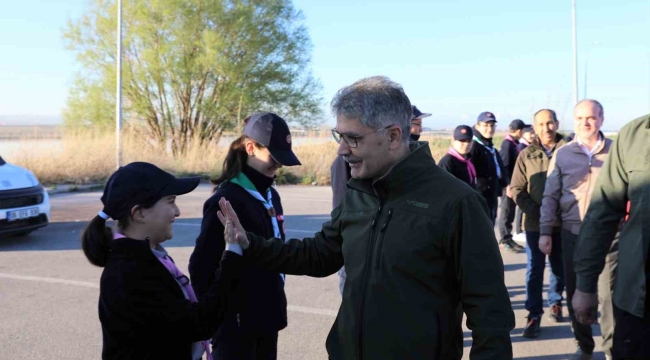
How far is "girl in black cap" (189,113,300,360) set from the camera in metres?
3.19

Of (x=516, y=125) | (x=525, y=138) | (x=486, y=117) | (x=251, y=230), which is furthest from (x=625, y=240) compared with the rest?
(x=516, y=125)

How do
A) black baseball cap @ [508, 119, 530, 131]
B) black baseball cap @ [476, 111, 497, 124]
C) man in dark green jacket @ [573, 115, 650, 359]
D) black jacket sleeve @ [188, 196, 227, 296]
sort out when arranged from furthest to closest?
black baseball cap @ [508, 119, 530, 131]
black baseball cap @ [476, 111, 497, 124]
black jacket sleeve @ [188, 196, 227, 296]
man in dark green jacket @ [573, 115, 650, 359]

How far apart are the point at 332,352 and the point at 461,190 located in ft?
2.60

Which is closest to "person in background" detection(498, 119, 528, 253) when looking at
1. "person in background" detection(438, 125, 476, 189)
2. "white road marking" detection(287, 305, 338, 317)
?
"person in background" detection(438, 125, 476, 189)

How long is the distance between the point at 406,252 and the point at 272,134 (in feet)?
4.76

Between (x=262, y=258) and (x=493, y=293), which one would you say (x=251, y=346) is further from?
(x=493, y=293)

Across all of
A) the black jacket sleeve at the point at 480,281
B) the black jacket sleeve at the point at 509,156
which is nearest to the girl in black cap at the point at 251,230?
the black jacket sleeve at the point at 480,281

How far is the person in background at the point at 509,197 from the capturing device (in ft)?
32.1

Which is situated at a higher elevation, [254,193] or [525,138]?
[525,138]

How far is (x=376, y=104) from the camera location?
2.32 metres

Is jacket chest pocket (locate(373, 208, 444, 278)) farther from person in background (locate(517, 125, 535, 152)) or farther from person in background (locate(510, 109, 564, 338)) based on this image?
person in background (locate(517, 125, 535, 152))

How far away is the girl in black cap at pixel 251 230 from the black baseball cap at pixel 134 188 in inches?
20.7

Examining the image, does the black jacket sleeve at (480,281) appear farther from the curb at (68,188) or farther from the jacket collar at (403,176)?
the curb at (68,188)

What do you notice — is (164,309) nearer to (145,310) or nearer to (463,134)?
(145,310)
